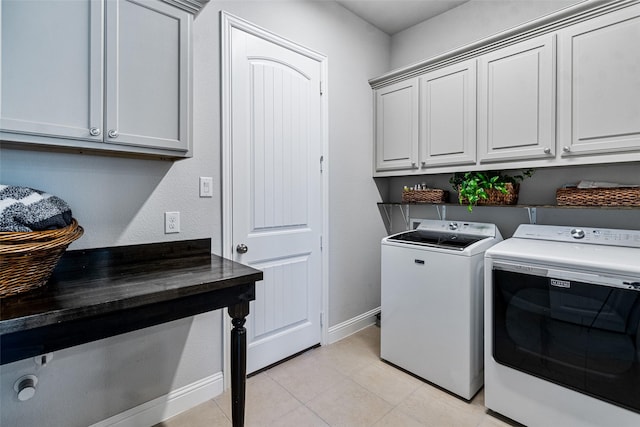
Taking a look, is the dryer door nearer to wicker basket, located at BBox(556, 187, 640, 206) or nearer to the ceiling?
wicker basket, located at BBox(556, 187, 640, 206)

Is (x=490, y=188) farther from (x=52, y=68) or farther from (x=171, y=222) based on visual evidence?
(x=52, y=68)

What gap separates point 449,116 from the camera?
2357 millimetres

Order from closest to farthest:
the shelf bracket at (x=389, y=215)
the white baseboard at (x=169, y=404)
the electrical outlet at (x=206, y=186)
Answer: the white baseboard at (x=169, y=404), the electrical outlet at (x=206, y=186), the shelf bracket at (x=389, y=215)

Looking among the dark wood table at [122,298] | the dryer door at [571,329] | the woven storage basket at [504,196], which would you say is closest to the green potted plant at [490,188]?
the woven storage basket at [504,196]

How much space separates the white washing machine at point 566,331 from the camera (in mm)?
1365

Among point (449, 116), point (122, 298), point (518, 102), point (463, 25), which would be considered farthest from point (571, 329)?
point (463, 25)

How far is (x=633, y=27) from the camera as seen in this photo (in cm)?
163

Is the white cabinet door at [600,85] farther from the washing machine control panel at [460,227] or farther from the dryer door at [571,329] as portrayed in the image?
the dryer door at [571,329]

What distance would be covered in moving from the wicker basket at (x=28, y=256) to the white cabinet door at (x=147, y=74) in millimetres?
453

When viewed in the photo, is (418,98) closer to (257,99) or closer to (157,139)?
(257,99)

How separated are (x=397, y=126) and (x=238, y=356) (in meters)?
2.19

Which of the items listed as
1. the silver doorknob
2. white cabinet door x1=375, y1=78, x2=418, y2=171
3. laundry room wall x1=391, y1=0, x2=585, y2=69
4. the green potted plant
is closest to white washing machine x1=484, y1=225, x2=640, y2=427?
the green potted plant

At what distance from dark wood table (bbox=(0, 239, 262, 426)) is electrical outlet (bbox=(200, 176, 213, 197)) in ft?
1.01

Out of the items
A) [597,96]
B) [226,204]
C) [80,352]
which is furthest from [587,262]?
[80,352]
